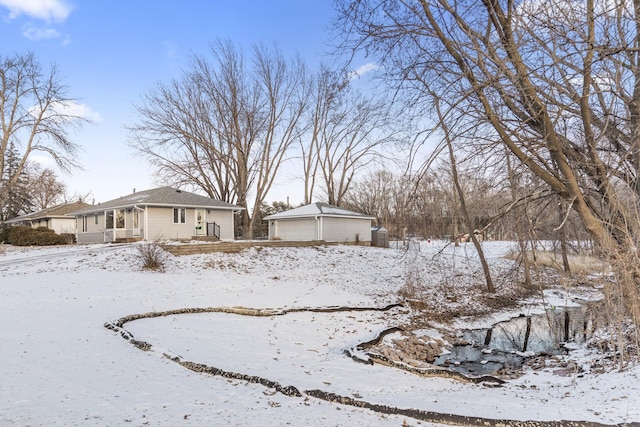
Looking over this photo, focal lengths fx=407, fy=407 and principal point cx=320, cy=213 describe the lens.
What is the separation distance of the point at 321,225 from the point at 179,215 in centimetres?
842

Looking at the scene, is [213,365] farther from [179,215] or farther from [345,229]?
[345,229]

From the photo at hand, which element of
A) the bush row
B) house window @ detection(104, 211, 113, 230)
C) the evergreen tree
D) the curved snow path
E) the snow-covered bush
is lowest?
the curved snow path

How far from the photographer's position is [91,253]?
52.2 ft

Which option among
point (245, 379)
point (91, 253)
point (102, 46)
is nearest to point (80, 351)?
point (245, 379)

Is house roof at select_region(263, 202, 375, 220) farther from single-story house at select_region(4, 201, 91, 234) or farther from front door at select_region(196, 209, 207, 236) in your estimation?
single-story house at select_region(4, 201, 91, 234)

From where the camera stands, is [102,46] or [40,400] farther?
[102,46]

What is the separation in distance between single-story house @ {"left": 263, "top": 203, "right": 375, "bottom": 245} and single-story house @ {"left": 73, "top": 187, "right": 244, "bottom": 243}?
346 cm

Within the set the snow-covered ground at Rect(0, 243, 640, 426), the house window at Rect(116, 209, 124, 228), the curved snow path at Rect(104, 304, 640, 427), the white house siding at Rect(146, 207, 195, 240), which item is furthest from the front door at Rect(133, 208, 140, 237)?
the curved snow path at Rect(104, 304, 640, 427)

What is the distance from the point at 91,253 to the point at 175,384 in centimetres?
1387

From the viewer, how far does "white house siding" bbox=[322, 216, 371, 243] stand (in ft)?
84.5

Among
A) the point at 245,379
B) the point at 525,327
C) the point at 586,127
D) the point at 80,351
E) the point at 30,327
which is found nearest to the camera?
the point at 245,379

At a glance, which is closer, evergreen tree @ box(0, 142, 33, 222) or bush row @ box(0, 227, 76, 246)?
bush row @ box(0, 227, 76, 246)

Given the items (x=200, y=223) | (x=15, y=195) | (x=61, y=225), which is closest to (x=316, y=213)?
(x=200, y=223)

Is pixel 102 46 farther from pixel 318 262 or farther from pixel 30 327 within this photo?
pixel 318 262
